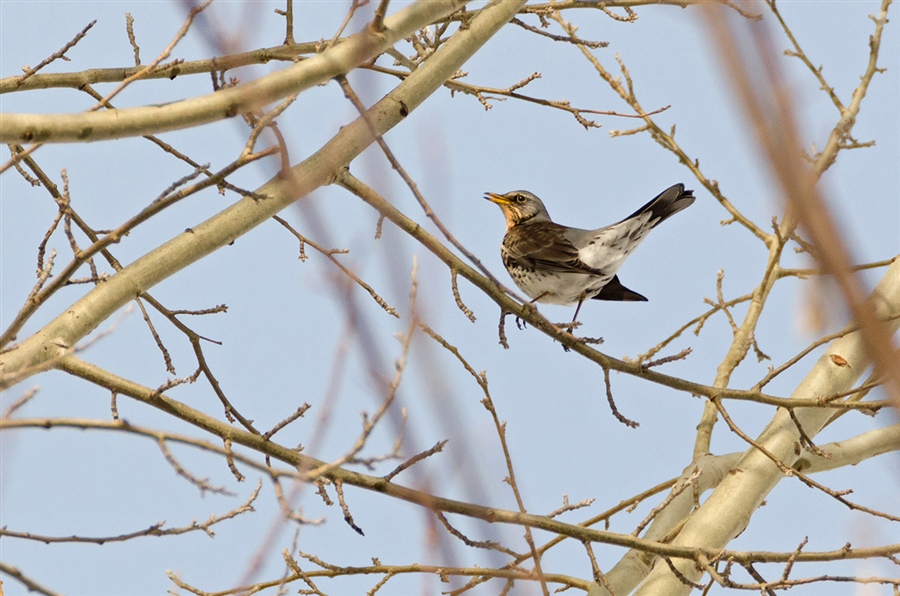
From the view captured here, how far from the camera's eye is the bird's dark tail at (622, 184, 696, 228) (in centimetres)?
600

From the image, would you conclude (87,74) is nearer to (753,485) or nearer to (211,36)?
(211,36)

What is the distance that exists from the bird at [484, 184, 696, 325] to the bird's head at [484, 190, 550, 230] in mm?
683

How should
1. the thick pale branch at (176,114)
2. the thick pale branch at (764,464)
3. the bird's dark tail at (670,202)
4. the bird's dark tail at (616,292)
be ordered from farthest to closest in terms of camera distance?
the bird's dark tail at (616,292) < the bird's dark tail at (670,202) < the thick pale branch at (764,464) < the thick pale branch at (176,114)

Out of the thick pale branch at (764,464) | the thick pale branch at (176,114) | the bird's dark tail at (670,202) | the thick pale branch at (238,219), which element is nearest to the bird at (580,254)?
the bird's dark tail at (670,202)

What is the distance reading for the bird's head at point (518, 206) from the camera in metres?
8.67

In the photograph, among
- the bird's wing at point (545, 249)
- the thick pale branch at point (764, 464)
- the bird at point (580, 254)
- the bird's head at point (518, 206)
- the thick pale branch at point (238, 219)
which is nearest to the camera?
the thick pale branch at point (238, 219)

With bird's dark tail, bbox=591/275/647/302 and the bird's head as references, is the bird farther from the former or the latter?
the bird's head

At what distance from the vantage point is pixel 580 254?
6.51 metres

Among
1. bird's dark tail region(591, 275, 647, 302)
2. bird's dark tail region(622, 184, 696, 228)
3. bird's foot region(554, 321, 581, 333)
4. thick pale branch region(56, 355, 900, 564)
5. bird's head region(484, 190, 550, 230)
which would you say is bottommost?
thick pale branch region(56, 355, 900, 564)

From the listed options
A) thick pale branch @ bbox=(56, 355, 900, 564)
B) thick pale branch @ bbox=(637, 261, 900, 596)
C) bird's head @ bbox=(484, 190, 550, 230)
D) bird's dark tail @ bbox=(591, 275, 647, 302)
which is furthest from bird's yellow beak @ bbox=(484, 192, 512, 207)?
thick pale branch @ bbox=(56, 355, 900, 564)

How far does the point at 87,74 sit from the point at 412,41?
194cm

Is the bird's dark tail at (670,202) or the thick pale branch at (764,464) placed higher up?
the bird's dark tail at (670,202)

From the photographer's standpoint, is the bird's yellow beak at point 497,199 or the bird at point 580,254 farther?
the bird's yellow beak at point 497,199

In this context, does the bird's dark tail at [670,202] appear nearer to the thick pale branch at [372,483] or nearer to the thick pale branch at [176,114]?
the thick pale branch at [372,483]
